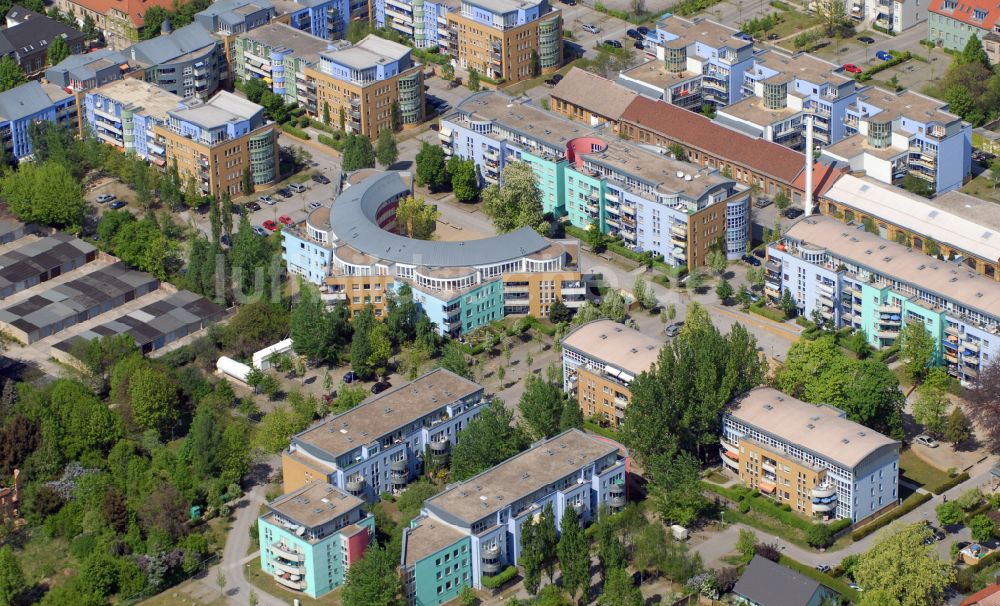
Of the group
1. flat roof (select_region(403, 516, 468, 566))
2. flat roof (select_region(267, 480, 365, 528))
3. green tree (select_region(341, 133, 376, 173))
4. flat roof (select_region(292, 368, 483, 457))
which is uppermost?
green tree (select_region(341, 133, 376, 173))

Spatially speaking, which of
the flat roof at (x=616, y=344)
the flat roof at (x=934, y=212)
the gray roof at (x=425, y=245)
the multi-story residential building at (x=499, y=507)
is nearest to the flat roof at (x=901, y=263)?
the flat roof at (x=934, y=212)

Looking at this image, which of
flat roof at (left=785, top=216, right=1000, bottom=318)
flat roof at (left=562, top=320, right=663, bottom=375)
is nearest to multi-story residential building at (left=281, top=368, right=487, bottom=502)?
flat roof at (left=562, top=320, right=663, bottom=375)

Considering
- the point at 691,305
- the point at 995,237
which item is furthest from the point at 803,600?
the point at 995,237

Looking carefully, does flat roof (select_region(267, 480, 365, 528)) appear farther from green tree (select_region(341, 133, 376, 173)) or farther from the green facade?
green tree (select_region(341, 133, 376, 173))

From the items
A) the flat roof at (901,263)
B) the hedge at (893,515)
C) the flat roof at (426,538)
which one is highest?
the flat roof at (901,263)

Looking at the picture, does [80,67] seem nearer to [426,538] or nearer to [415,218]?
[415,218]

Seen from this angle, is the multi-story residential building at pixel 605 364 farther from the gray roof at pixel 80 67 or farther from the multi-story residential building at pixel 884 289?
the gray roof at pixel 80 67
